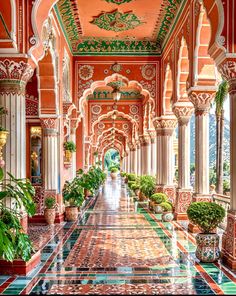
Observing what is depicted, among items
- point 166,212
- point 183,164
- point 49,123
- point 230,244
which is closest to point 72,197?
point 49,123

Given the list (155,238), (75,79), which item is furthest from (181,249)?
(75,79)

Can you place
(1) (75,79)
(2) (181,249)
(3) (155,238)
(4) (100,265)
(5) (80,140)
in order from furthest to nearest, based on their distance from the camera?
(5) (80,140)
(1) (75,79)
(3) (155,238)
(2) (181,249)
(4) (100,265)

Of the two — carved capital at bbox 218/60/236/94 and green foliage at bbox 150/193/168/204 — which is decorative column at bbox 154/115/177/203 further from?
carved capital at bbox 218/60/236/94

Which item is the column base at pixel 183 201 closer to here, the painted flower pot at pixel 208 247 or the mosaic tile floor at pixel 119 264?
the mosaic tile floor at pixel 119 264

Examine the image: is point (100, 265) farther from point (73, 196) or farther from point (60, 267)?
point (73, 196)

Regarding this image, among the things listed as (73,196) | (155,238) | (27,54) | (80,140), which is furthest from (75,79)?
(27,54)

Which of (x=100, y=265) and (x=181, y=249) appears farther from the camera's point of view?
(x=181, y=249)

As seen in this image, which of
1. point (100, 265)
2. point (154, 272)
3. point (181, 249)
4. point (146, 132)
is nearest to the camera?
point (154, 272)

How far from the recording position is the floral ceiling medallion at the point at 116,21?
40.0ft

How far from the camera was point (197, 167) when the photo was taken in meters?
10.4

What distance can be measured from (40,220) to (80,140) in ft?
32.7

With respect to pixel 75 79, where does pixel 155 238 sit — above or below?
below

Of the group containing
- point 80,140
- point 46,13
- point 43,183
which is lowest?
point 43,183

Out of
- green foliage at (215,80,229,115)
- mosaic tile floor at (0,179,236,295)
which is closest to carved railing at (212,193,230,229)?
→ mosaic tile floor at (0,179,236,295)
